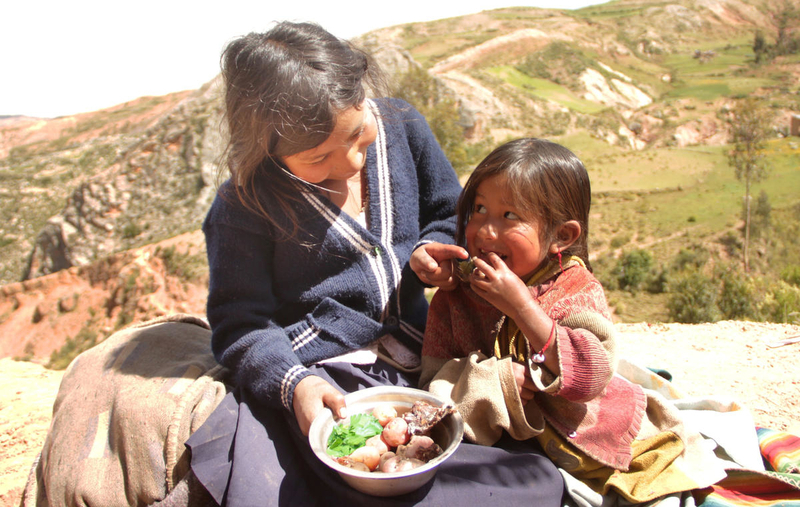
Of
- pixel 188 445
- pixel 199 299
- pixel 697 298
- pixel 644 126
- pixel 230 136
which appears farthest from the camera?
pixel 644 126

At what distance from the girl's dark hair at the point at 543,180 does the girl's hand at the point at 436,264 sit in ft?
0.87

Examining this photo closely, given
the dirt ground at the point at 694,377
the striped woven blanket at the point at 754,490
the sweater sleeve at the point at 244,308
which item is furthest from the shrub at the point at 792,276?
the sweater sleeve at the point at 244,308

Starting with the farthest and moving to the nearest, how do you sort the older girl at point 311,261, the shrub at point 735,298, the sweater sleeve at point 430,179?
1. the shrub at point 735,298
2. the sweater sleeve at point 430,179
3. the older girl at point 311,261

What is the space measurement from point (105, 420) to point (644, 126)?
154ft

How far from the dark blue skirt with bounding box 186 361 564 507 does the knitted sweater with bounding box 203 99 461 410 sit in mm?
143

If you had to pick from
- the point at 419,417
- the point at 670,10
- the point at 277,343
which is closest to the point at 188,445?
the point at 277,343

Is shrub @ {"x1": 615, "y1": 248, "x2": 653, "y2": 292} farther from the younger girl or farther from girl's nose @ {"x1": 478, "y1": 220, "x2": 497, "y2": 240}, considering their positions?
girl's nose @ {"x1": 478, "y1": 220, "x2": 497, "y2": 240}

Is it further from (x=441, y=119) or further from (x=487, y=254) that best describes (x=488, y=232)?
(x=441, y=119)

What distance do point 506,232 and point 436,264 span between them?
→ 30 centimetres

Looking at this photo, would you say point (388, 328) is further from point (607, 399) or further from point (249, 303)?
point (607, 399)

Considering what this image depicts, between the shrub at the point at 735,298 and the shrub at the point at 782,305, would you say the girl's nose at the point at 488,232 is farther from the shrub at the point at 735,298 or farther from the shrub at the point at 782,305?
the shrub at the point at 735,298

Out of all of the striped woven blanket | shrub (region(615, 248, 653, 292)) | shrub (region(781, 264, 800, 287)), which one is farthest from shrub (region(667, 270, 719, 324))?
the striped woven blanket

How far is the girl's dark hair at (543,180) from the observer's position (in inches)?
68.4

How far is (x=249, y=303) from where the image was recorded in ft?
6.49
